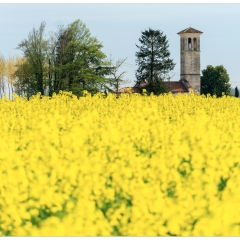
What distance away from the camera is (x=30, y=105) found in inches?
640

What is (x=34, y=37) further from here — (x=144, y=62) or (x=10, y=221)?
(x=10, y=221)

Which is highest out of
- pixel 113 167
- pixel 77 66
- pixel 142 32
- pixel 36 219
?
pixel 142 32

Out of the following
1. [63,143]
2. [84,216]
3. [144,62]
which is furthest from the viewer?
[144,62]

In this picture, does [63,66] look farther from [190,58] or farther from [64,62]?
[190,58]

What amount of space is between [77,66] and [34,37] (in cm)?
442

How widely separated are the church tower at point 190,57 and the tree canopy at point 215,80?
6.53ft

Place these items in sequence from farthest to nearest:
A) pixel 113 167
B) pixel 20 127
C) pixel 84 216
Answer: pixel 20 127 < pixel 113 167 < pixel 84 216

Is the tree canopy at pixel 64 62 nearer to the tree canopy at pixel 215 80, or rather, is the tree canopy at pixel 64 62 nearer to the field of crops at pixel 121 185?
the tree canopy at pixel 215 80

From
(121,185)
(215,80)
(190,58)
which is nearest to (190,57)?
(190,58)

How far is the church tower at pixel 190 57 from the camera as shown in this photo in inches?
2867

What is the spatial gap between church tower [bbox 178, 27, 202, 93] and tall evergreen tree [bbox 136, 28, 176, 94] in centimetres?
1168

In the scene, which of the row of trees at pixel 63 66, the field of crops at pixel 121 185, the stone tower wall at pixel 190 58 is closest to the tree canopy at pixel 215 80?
the stone tower wall at pixel 190 58

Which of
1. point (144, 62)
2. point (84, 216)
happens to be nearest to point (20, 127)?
point (84, 216)

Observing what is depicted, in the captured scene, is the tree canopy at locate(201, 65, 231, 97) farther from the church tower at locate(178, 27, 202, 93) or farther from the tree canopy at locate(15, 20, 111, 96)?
the tree canopy at locate(15, 20, 111, 96)
